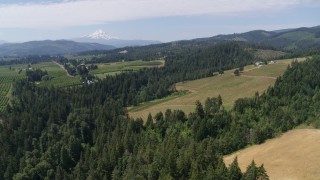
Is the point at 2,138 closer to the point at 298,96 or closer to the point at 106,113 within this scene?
the point at 106,113

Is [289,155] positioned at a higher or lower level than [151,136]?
higher

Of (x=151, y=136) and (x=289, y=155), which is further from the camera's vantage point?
(x=151, y=136)

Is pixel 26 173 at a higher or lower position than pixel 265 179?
lower

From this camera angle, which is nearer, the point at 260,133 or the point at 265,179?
the point at 265,179

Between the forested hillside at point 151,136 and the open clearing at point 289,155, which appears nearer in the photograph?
the open clearing at point 289,155

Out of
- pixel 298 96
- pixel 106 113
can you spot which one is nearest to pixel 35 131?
pixel 106 113
